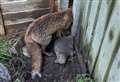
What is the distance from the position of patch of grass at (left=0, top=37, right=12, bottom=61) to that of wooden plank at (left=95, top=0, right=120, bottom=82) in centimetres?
95

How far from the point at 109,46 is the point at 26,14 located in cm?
113

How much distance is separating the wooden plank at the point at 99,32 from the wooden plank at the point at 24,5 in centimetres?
76

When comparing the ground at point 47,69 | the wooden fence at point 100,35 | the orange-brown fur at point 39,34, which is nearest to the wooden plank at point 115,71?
the wooden fence at point 100,35

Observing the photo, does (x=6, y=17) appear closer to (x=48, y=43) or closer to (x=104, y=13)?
(x=48, y=43)

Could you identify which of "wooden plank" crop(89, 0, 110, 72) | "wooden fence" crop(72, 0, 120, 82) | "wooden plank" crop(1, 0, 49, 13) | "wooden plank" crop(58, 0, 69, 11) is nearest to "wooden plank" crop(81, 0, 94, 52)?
"wooden fence" crop(72, 0, 120, 82)

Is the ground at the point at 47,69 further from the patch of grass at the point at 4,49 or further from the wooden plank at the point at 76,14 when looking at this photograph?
the wooden plank at the point at 76,14

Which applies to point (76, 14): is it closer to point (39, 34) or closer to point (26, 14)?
point (39, 34)

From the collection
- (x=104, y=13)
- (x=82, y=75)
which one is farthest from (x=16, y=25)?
(x=104, y=13)

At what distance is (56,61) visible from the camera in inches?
78.0

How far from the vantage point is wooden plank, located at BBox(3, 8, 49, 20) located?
213cm

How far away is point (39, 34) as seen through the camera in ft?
6.32

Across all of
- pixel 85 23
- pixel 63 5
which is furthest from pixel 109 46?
pixel 63 5

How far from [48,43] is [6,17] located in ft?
1.76

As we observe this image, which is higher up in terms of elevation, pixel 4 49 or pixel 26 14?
pixel 26 14
